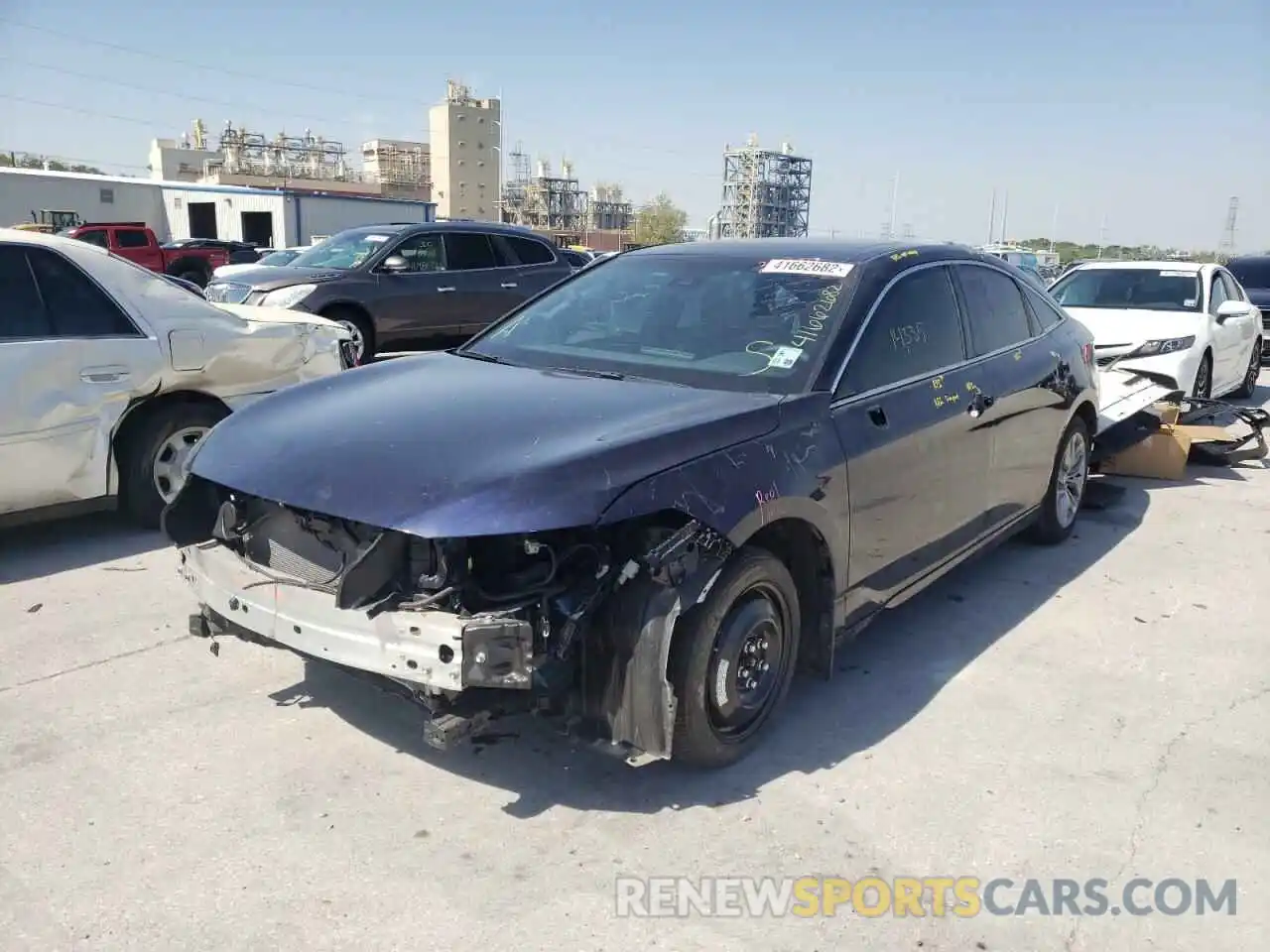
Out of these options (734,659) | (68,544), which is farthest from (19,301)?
(734,659)

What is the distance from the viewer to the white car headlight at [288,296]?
427 inches

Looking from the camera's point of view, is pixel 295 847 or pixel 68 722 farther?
pixel 68 722

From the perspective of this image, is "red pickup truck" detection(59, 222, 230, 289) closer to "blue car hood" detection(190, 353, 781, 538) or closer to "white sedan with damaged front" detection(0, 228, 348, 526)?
"white sedan with damaged front" detection(0, 228, 348, 526)

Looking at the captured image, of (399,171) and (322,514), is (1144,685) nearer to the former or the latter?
A: (322,514)

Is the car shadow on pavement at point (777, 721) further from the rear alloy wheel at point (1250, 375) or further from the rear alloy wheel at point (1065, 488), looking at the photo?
the rear alloy wheel at point (1250, 375)

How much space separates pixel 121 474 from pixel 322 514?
10.4 ft

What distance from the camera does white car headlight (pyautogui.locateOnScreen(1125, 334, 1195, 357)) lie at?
9320 mm

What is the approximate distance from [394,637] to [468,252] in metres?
10.1

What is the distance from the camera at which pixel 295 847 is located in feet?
9.58

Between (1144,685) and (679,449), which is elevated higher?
(679,449)

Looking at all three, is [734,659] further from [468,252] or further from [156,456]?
[468,252]

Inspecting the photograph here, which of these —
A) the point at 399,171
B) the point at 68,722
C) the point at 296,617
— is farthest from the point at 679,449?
the point at 399,171

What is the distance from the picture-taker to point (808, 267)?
4.21 metres

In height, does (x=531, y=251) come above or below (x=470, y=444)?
above
